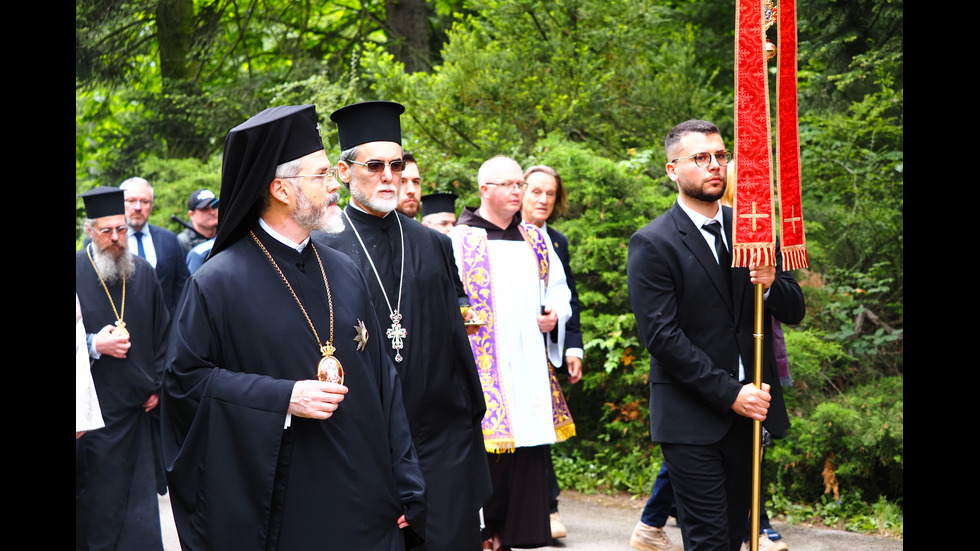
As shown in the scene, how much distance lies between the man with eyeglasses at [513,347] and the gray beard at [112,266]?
2.38 metres

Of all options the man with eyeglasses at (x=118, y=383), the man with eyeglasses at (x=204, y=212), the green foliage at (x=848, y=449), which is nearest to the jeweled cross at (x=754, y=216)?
the green foliage at (x=848, y=449)

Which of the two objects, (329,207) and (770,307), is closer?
(329,207)

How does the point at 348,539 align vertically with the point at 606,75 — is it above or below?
below

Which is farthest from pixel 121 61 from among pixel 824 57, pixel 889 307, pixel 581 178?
pixel 889 307

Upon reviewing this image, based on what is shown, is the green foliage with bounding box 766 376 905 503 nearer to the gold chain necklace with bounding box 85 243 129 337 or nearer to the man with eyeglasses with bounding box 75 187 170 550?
the man with eyeglasses with bounding box 75 187 170 550

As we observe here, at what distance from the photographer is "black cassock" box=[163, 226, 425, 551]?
3381 mm

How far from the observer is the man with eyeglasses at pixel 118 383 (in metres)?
6.52

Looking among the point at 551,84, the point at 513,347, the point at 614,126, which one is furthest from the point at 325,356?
the point at 614,126

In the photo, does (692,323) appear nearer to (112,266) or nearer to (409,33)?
(112,266)

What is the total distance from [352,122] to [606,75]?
586cm

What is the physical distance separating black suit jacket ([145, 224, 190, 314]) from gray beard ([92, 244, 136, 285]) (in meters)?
1.83

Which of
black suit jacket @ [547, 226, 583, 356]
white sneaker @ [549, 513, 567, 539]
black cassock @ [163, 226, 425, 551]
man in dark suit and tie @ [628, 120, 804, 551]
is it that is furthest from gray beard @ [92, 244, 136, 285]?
man in dark suit and tie @ [628, 120, 804, 551]

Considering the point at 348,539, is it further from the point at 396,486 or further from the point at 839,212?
the point at 839,212

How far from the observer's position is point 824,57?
26.7 ft
